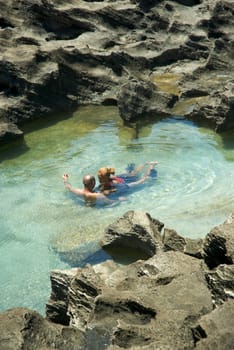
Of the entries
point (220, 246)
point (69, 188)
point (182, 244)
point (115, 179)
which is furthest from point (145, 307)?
point (69, 188)

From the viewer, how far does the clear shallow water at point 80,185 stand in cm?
1030

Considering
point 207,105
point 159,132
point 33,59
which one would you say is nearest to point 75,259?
point 159,132

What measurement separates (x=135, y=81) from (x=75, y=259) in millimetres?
7361

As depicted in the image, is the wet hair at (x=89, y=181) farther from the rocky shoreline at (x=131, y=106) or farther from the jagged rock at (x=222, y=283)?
the jagged rock at (x=222, y=283)

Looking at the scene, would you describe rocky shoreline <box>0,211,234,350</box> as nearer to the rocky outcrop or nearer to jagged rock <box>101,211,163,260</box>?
the rocky outcrop

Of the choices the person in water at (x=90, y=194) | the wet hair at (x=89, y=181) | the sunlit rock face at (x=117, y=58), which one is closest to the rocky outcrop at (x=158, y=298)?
the person in water at (x=90, y=194)

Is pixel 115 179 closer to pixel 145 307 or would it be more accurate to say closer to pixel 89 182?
pixel 89 182

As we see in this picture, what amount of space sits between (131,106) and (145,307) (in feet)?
32.6

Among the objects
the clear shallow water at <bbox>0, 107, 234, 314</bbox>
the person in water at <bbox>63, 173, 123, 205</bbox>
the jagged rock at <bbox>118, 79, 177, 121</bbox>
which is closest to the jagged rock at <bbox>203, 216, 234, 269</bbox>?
the clear shallow water at <bbox>0, 107, 234, 314</bbox>

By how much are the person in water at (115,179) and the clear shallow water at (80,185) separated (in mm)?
253

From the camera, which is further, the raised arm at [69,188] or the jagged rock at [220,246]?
the raised arm at [69,188]

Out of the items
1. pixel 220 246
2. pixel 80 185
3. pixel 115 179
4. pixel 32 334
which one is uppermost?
pixel 220 246

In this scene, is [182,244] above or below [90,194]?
above

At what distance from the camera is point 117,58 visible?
1827 cm
